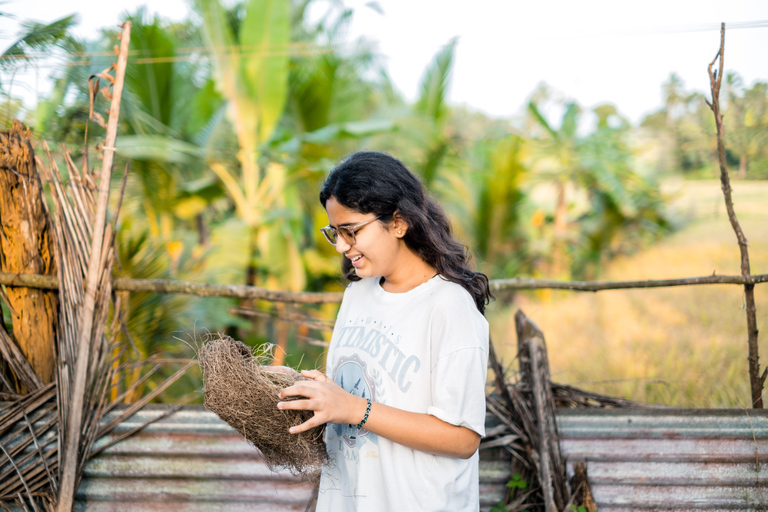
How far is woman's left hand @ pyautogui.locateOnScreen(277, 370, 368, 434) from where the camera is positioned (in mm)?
1233

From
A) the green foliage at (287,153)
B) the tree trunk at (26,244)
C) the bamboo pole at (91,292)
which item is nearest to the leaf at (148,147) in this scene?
the green foliage at (287,153)

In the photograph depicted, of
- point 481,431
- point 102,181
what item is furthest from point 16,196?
point 481,431

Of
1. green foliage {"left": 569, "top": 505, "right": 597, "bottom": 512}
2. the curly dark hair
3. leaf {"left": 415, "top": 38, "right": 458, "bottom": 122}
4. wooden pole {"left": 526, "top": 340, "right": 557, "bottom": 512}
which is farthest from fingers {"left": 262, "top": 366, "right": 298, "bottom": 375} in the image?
leaf {"left": 415, "top": 38, "right": 458, "bottom": 122}

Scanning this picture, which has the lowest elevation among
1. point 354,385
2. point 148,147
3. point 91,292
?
point 354,385

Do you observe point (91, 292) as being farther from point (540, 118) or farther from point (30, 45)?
point (540, 118)

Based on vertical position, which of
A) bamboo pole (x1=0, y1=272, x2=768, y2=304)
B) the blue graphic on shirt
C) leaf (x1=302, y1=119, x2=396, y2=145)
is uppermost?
leaf (x1=302, y1=119, x2=396, y2=145)

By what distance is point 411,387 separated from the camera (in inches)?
54.2

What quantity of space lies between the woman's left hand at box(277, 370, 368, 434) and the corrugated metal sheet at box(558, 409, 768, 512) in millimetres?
1419

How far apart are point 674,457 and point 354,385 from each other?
1.61 m

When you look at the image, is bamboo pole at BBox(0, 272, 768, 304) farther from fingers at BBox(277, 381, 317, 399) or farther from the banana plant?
the banana plant

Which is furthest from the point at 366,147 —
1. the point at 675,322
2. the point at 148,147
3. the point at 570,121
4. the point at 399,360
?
the point at 399,360

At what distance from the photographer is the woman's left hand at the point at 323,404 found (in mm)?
1233

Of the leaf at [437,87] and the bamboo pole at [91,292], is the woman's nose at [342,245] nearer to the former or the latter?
the bamboo pole at [91,292]

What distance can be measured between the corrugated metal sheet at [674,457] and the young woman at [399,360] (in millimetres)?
1049
